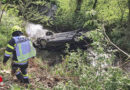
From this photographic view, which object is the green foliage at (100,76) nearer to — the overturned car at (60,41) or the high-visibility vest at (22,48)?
the high-visibility vest at (22,48)

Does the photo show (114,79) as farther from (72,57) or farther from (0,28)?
(0,28)

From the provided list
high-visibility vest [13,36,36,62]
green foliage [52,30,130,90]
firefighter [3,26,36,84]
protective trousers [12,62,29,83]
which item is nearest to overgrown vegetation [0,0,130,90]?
green foliage [52,30,130,90]

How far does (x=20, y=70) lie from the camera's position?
15.7 ft

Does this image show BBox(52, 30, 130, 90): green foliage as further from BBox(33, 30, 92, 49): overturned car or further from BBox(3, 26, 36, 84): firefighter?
BBox(33, 30, 92, 49): overturned car

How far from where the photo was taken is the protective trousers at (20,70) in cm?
460

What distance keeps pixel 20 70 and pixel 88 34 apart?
7.62 ft

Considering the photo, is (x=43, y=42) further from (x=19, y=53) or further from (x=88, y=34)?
(x=88, y=34)

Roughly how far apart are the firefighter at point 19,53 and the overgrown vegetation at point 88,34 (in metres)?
0.58

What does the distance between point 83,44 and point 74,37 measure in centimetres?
66

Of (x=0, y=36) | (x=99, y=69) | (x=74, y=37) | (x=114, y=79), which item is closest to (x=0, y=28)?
(x=0, y=36)

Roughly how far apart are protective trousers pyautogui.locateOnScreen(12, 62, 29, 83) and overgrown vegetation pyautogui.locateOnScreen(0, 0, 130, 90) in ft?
1.31

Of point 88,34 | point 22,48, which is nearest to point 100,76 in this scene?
point 88,34

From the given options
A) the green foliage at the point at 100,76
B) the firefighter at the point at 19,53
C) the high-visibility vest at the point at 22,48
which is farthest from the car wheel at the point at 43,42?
the green foliage at the point at 100,76

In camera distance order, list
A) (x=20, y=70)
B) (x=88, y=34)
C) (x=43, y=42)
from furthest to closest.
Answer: (x=43, y=42)
(x=20, y=70)
(x=88, y=34)
